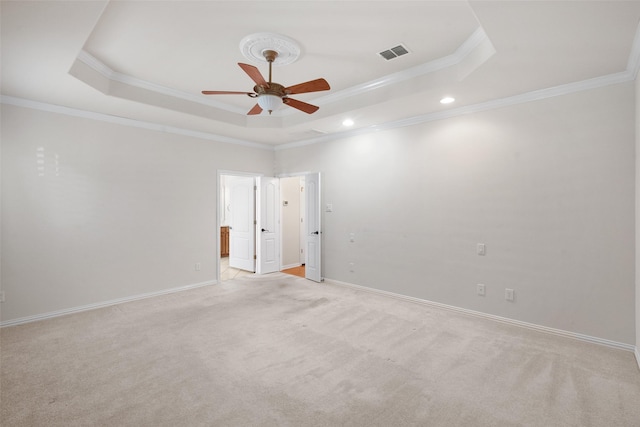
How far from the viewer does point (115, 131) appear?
4.50 m

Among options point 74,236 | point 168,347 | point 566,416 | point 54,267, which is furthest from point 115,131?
point 566,416

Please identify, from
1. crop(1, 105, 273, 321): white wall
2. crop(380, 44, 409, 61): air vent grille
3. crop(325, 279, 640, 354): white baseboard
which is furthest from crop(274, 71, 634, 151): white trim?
crop(1, 105, 273, 321): white wall

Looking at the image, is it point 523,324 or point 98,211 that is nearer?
point 523,324

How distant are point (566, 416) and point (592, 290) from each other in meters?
1.74

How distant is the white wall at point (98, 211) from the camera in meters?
3.75

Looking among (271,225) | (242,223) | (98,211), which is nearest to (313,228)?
(271,225)

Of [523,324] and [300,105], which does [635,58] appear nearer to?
[523,324]

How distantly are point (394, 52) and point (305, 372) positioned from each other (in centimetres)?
322

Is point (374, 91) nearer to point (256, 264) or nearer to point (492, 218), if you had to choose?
point (492, 218)

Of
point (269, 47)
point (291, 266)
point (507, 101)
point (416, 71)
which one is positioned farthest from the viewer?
point (291, 266)

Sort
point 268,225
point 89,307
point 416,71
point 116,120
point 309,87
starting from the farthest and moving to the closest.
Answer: point 268,225 → point 116,120 → point 89,307 → point 416,71 → point 309,87

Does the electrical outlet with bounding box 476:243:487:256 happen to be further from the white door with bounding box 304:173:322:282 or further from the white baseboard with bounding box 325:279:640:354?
A: the white door with bounding box 304:173:322:282

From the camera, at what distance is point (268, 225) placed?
6.52 metres

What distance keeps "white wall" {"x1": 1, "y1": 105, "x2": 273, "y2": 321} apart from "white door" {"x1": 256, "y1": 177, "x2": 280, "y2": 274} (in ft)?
3.37
